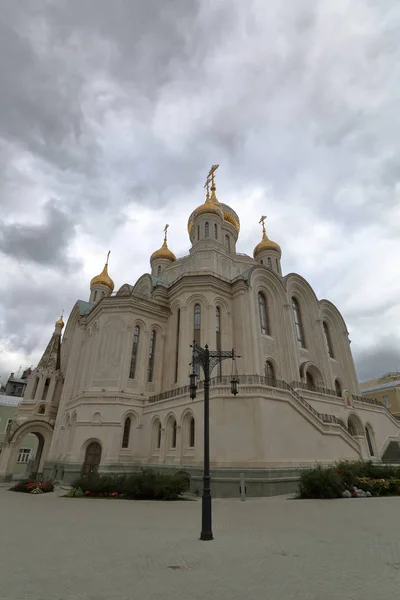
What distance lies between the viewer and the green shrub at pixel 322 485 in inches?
529

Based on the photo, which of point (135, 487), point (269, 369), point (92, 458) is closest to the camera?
point (135, 487)

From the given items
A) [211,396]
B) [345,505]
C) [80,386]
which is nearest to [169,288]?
[80,386]

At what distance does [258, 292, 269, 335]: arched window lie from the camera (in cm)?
2741

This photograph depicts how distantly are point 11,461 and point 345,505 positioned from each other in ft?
85.6

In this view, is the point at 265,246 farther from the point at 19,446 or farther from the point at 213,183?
the point at 19,446

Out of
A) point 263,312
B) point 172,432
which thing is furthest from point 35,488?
point 263,312

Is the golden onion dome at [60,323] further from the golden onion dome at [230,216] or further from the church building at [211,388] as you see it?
the golden onion dome at [230,216]

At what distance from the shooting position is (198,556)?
5.92 m

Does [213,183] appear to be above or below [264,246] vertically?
above

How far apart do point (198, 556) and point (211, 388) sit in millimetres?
11816

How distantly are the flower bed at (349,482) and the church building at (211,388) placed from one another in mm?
2321

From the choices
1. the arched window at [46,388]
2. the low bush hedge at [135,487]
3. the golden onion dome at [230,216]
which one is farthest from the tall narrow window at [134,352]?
the golden onion dome at [230,216]

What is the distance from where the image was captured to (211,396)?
1741 cm

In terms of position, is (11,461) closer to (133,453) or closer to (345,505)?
(133,453)
